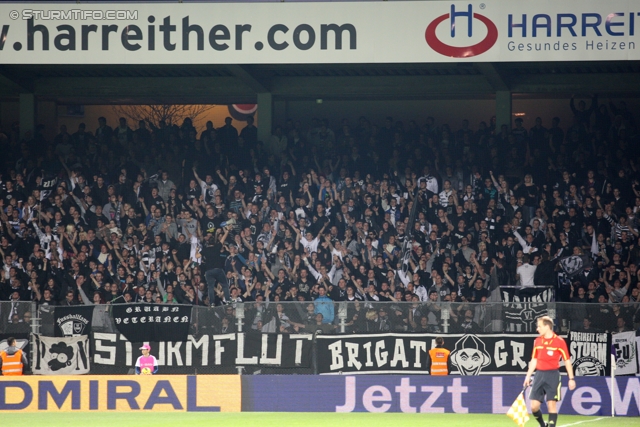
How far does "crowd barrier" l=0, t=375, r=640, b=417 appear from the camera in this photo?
57.8 ft

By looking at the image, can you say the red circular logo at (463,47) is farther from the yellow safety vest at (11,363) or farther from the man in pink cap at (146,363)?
the yellow safety vest at (11,363)

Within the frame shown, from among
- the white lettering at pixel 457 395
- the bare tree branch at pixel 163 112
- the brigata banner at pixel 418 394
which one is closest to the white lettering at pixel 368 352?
the brigata banner at pixel 418 394

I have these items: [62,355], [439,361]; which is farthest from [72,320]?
[439,361]

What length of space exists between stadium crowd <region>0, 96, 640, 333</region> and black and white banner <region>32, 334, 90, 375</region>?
735 mm

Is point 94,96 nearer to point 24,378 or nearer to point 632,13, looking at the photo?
point 24,378

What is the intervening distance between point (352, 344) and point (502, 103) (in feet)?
31.4

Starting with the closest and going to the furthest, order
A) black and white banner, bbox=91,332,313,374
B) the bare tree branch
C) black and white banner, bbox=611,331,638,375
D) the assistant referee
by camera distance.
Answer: the assistant referee → black and white banner, bbox=611,331,638,375 → black and white banner, bbox=91,332,313,374 → the bare tree branch

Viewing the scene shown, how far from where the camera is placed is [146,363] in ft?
65.5

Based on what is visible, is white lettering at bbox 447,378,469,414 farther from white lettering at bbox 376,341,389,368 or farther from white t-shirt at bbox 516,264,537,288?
white t-shirt at bbox 516,264,537,288

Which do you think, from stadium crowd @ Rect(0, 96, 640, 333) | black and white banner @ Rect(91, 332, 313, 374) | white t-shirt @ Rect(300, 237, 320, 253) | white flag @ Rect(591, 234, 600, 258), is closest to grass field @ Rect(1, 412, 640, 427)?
black and white banner @ Rect(91, 332, 313, 374)

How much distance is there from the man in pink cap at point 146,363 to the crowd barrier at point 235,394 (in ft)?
6.38

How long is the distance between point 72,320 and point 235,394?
4737 mm

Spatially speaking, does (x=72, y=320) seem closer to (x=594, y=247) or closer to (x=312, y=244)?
(x=312, y=244)

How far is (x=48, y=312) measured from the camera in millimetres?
20953
